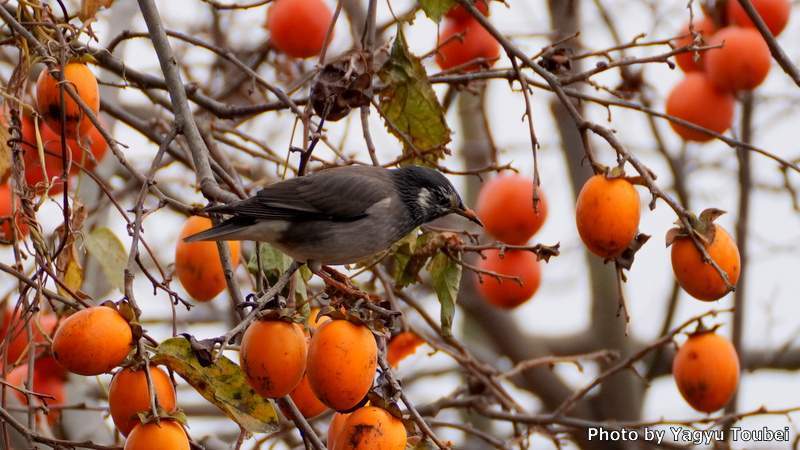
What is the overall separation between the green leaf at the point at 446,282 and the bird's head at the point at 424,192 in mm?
225

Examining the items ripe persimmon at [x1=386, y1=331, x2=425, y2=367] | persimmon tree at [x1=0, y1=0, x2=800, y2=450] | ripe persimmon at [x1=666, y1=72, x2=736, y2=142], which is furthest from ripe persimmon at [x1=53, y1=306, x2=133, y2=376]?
ripe persimmon at [x1=666, y1=72, x2=736, y2=142]

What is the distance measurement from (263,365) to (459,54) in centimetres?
197

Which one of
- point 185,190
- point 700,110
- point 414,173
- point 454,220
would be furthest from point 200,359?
point 185,190

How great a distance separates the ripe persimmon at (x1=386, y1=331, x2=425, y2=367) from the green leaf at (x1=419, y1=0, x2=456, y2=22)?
3.80 feet

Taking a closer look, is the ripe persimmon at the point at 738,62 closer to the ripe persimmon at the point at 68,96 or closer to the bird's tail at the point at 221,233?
the bird's tail at the point at 221,233

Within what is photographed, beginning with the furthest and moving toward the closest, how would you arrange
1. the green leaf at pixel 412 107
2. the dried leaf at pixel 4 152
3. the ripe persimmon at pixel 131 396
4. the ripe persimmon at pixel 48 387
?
the ripe persimmon at pixel 48 387 → the green leaf at pixel 412 107 → the dried leaf at pixel 4 152 → the ripe persimmon at pixel 131 396

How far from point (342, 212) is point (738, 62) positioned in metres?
1.71

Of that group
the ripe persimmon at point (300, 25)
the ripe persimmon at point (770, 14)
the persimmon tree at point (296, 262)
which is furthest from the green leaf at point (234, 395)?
the ripe persimmon at point (770, 14)

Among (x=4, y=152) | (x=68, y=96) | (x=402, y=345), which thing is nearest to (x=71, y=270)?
(x=4, y=152)

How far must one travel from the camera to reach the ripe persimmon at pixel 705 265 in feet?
8.70

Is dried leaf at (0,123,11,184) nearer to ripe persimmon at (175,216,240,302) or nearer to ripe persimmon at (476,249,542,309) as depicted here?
ripe persimmon at (175,216,240,302)

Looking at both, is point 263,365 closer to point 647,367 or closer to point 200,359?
point 200,359

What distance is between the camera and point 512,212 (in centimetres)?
396

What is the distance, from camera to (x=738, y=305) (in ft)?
17.9
